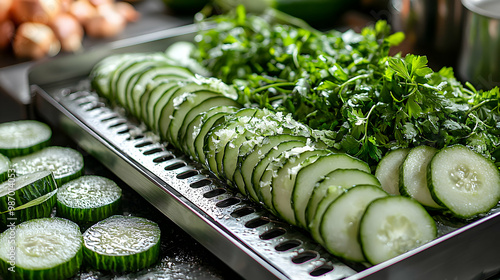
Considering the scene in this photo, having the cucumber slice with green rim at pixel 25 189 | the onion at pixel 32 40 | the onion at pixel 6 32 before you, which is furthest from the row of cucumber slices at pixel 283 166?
the onion at pixel 6 32

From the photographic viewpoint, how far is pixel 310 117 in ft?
7.51

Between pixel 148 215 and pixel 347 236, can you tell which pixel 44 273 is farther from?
pixel 347 236

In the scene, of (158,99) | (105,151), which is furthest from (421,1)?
(105,151)

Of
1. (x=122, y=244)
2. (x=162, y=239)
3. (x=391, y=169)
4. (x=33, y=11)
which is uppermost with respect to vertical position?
(x=33, y=11)

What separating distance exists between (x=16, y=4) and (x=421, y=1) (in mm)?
2645

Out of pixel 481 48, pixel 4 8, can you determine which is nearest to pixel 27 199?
pixel 481 48

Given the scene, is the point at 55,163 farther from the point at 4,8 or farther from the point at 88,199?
the point at 4,8

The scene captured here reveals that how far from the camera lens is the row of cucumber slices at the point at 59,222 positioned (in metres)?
1.78

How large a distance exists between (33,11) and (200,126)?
2268 millimetres

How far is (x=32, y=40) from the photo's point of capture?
12.5 ft

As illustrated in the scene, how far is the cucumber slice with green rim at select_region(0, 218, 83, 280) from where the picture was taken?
1736 millimetres

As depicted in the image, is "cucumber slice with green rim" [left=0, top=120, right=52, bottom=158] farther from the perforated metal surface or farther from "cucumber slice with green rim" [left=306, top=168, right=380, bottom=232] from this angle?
"cucumber slice with green rim" [left=306, top=168, right=380, bottom=232]

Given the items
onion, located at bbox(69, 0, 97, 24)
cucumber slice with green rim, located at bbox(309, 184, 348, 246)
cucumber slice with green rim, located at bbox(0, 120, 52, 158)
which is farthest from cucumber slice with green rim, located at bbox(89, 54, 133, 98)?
cucumber slice with green rim, located at bbox(309, 184, 348, 246)

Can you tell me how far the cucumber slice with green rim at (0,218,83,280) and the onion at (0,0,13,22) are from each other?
2.41m
